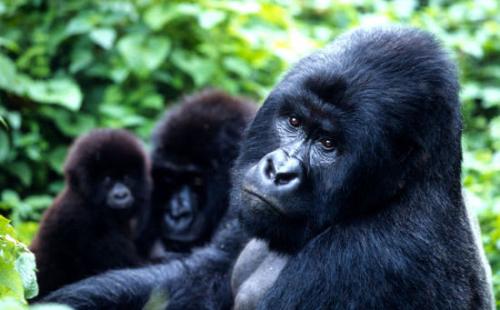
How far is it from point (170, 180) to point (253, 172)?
2.48m

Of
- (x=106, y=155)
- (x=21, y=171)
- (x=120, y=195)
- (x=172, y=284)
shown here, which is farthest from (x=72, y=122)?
(x=172, y=284)

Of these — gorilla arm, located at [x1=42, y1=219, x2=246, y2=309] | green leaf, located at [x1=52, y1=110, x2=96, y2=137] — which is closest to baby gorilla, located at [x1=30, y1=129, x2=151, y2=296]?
gorilla arm, located at [x1=42, y1=219, x2=246, y2=309]

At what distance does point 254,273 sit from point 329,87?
1122 millimetres

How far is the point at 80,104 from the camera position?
7.88 metres

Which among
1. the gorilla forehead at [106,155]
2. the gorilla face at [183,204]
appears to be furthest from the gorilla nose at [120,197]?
the gorilla face at [183,204]

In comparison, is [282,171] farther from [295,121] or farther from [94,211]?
[94,211]

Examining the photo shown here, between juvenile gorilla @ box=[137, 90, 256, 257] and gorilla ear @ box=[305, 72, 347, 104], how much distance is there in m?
2.17

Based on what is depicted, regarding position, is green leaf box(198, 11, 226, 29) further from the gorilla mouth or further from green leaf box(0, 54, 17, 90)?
the gorilla mouth

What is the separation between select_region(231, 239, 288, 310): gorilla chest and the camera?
448cm

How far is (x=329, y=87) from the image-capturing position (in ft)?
13.8

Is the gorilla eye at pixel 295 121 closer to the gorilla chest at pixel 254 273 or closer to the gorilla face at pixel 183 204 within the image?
the gorilla chest at pixel 254 273

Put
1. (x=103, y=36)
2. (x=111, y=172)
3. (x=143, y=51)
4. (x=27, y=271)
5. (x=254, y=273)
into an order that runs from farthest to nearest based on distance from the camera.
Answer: (x=143, y=51) < (x=103, y=36) < (x=111, y=172) < (x=254, y=273) < (x=27, y=271)

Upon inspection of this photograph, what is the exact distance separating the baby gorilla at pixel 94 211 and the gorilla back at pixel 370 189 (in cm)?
190

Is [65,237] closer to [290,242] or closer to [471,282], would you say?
[290,242]
